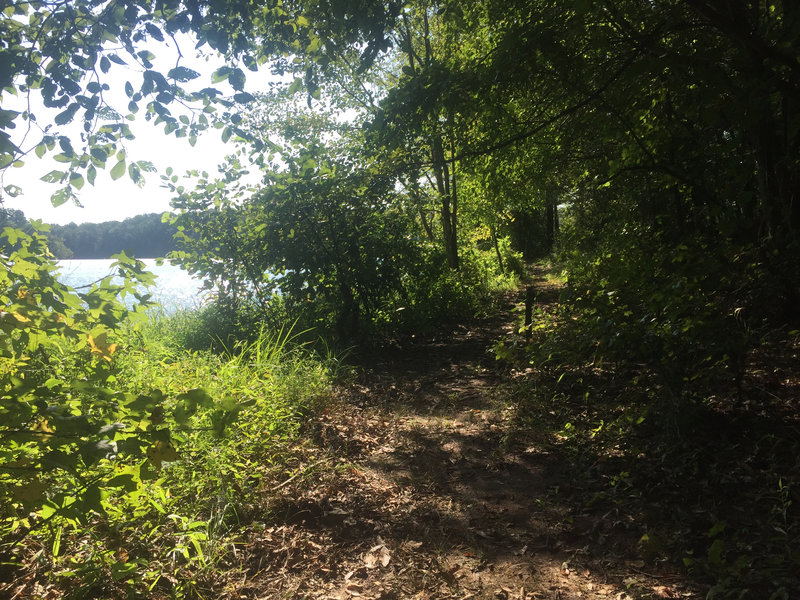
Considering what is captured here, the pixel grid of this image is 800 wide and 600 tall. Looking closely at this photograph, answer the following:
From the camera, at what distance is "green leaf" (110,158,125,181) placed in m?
2.62

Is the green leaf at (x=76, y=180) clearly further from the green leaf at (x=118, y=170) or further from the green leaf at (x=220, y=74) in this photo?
the green leaf at (x=220, y=74)

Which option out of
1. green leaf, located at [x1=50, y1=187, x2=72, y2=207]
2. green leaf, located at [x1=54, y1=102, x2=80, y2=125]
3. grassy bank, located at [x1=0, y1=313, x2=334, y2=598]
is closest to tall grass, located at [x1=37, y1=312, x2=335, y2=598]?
grassy bank, located at [x1=0, y1=313, x2=334, y2=598]

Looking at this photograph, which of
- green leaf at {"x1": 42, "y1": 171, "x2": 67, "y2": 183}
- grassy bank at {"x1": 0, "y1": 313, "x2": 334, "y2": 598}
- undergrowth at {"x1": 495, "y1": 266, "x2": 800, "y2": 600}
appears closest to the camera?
grassy bank at {"x1": 0, "y1": 313, "x2": 334, "y2": 598}

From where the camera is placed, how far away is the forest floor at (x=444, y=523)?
282 cm

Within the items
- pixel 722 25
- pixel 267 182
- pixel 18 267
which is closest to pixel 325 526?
pixel 18 267

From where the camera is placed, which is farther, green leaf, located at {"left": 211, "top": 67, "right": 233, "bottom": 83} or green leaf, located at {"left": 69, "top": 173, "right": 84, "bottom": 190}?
green leaf, located at {"left": 211, "top": 67, "right": 233, "bottom": 83}

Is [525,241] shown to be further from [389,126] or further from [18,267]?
[18,267]

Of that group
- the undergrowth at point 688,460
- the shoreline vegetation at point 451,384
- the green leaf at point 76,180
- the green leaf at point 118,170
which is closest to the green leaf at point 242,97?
the shoreline vegetation at point 451,384

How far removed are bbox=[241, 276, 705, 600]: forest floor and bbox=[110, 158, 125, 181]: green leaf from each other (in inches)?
91.9

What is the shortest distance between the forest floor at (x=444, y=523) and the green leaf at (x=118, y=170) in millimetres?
2334

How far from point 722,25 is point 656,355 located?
2.58 m

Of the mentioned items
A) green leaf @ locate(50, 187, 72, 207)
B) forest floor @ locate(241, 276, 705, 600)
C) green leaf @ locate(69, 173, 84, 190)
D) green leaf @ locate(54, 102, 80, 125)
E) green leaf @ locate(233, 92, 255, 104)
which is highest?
green leaf @ locate(233, 92, 255, 104)

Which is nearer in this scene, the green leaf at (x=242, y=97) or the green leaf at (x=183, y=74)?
the green leaf at (x=183, y=74)

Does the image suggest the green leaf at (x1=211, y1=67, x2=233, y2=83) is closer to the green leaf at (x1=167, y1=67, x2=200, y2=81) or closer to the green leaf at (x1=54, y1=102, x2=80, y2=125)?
the green leaf at (x1=167, y1=67, x2=200, y2=81)
